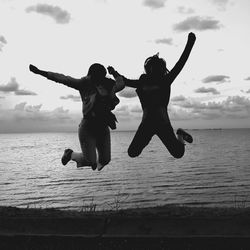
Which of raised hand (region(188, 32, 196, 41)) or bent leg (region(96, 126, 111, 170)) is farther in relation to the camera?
bent leg (region(96, 126, 111, 170))

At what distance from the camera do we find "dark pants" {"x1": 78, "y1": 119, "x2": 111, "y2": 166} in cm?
679

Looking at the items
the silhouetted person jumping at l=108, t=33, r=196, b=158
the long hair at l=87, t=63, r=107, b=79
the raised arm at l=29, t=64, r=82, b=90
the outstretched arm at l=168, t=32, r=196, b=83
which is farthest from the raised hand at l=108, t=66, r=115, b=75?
the outstretched arm at l=168, t=32, r=196, b=83

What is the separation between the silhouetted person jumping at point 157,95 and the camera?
6629 mm

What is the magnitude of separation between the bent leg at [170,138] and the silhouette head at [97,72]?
156cm

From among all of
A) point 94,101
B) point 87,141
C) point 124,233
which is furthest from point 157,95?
point 124,233

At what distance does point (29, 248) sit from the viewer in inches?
254

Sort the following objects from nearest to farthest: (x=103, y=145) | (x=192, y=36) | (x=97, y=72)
Result: (x=97, y=72)
(x=192, y=36)
(x=103, y=145)

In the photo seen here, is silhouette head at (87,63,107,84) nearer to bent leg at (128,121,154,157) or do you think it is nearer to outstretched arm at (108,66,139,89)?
outstretched arm at (108,66,139,89)

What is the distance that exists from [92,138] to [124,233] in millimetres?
2106

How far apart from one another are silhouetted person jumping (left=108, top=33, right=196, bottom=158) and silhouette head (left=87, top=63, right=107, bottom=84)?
22.8 inches

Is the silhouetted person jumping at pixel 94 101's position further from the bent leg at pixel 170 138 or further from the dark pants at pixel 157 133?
the bent leg at pixel 170 138

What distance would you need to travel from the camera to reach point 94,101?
6.39 m

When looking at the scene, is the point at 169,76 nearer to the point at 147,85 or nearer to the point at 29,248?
the point at 147,85

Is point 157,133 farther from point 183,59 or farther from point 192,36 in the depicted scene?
point 192,36
